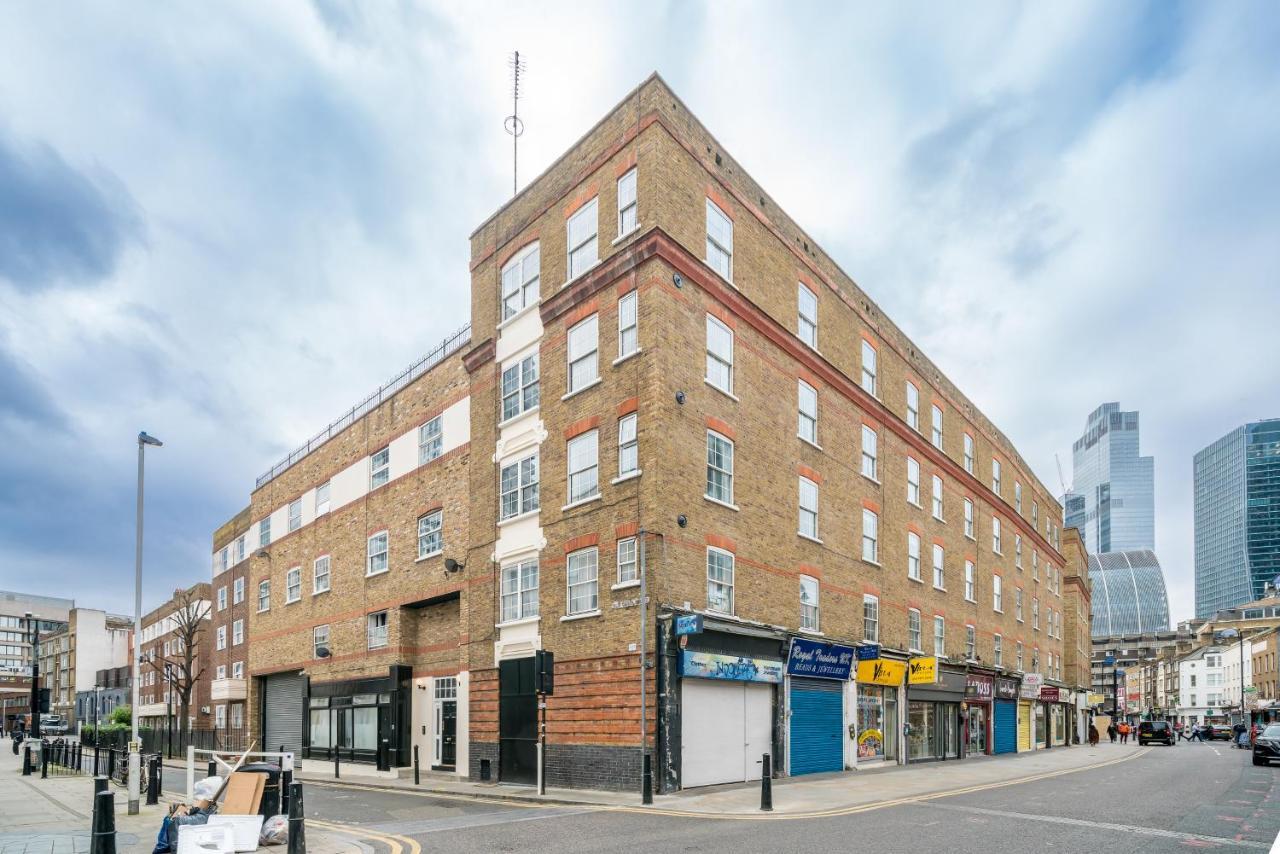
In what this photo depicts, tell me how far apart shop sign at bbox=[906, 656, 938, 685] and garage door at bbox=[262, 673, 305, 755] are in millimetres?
23489

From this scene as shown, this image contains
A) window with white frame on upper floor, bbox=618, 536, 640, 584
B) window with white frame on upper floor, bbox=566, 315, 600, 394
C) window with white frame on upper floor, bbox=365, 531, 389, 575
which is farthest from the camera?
window with white frame on upper floor, bbox=365, 531, 389, 575

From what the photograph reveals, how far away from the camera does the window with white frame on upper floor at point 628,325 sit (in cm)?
2159

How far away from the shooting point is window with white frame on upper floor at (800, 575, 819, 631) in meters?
25.2

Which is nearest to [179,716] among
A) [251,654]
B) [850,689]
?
[251,654]

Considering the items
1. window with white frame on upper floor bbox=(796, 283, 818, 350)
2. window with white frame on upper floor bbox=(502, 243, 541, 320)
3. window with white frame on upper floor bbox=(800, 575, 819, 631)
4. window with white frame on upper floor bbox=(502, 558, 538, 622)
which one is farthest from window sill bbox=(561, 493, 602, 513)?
window with white frame on upper floor bbox=(796, 283, 818, 350)

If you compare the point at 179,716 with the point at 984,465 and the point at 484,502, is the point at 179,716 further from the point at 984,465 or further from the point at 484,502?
the point at 984,465

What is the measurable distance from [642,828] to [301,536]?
29.1m

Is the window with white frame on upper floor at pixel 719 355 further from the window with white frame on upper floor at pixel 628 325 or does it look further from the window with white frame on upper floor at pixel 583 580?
the window with white frame on upper floor at pixel 583 580

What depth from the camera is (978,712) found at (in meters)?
38.8

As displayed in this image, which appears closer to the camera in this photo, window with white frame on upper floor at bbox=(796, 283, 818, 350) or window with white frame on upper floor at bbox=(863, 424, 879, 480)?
window with white frame on upper floor at bbox=(796, 283, 818, 350)

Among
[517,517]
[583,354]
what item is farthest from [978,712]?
[583,354]

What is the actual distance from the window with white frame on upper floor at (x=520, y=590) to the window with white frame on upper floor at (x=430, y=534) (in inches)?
206

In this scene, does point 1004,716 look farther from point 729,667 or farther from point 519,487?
point 519,487

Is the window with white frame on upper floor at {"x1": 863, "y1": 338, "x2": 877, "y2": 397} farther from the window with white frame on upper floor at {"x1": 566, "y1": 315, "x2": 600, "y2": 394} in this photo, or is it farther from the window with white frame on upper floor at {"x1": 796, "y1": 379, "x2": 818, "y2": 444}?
the window with white frame on upper floor at {"x1": 566, "y1": 315, "x2": 600, "y2": 394}
